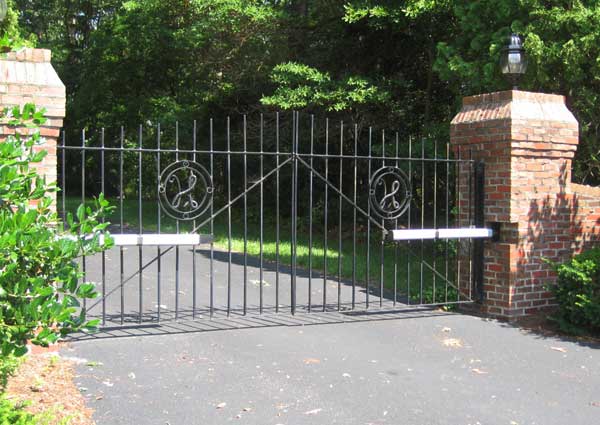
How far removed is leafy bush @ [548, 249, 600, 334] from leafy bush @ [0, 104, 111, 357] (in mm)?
4931

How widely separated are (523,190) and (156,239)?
3984mm

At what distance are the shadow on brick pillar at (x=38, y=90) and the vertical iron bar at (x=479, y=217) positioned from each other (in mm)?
4477

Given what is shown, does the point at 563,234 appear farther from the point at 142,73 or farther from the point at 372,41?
the point at 142,73

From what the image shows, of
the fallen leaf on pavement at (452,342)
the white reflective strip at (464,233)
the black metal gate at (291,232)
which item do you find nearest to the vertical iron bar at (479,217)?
the black metal gate at (291,232)

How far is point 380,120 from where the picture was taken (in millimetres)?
15148

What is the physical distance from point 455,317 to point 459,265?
26.6 inches

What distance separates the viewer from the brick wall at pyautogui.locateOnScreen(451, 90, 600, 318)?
280 inches

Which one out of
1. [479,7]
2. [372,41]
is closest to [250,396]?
[479,7]

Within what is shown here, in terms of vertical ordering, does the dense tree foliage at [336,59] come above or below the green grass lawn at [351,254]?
above

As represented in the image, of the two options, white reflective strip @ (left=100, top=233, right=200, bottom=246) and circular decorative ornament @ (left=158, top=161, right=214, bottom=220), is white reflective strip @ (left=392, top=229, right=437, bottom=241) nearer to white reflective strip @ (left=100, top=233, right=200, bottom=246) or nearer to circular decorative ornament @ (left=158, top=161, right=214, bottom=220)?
circular decorative ornament @ (left=158, top=161, right=214, bottom=220)

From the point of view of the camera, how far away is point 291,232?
399 inches

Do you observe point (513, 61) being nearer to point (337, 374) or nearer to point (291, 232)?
point (337, 374)

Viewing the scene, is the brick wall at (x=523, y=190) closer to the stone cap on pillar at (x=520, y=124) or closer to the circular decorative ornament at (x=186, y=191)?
the stone cap on pillar at (x=520, y=124)

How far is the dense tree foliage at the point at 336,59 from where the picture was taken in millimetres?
10117
